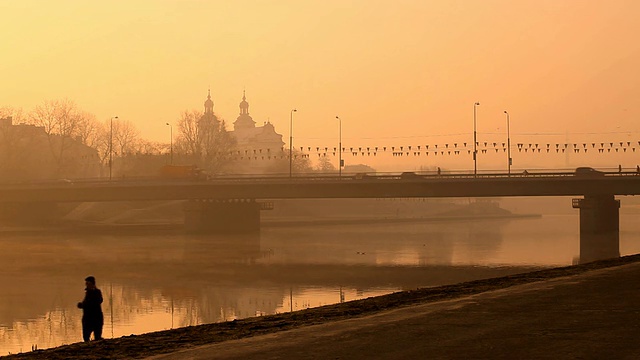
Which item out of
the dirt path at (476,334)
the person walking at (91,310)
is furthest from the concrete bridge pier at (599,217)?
the person walking at (91,310)

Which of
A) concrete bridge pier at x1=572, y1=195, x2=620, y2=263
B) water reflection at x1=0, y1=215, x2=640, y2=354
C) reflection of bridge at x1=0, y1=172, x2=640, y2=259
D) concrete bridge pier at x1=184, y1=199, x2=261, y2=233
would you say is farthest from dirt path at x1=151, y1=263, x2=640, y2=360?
concrete bridge pier at x1=184, y1=199, x2=261, y2=233

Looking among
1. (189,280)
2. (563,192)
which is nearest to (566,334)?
(189,280)

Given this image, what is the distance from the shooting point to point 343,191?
104188 millimetres

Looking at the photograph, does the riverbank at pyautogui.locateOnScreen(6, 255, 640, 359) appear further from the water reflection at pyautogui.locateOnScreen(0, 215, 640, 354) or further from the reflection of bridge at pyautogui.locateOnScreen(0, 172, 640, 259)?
the reflection of bridge at pyautogui.locateOnScreen(0, 172, 640, 259)

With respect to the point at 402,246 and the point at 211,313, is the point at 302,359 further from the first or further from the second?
the point at 402,246

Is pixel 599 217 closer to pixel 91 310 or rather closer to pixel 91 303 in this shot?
pixel 91 310

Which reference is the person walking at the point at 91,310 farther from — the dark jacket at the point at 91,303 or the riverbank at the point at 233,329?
the riverbank at the point at 233,329

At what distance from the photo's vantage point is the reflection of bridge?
319ft

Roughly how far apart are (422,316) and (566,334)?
413 cm

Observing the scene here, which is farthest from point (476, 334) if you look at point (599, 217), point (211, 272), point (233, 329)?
point (599, 217)

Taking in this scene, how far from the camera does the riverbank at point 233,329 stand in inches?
746

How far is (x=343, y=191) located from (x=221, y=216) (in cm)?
2480

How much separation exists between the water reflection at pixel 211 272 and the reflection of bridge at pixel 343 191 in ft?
16.9

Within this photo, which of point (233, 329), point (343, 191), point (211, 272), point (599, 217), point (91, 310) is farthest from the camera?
point (343, 191)
